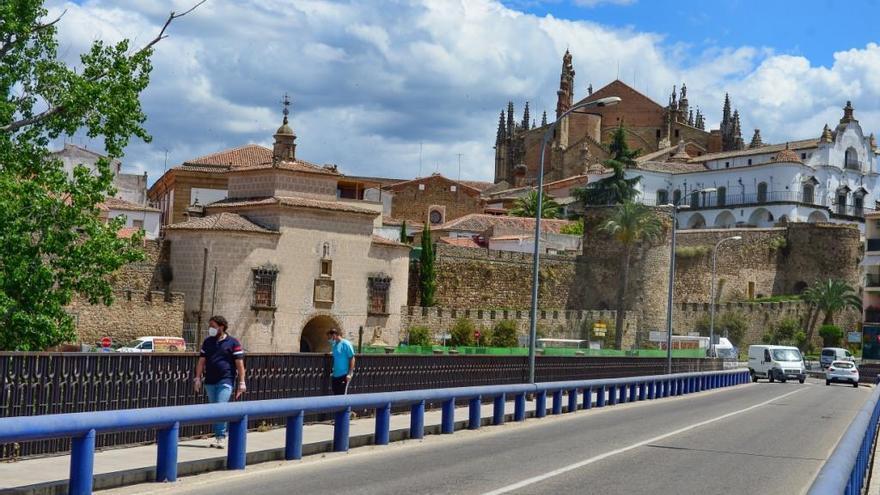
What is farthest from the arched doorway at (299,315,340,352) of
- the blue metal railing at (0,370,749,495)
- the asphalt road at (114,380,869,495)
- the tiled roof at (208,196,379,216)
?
the asphalt road at (114,380,869,495)

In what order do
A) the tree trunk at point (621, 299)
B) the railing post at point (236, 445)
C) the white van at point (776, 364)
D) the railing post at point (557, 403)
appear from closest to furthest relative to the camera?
1. the railing post at point (236, 445)
2. the railing post at point (557, 403)
3. the white van at point (776, 364)
4. the tree trunk at point (621, 299)

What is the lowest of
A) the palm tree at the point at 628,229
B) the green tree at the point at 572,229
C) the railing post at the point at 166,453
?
the railing post at the point at 166,453

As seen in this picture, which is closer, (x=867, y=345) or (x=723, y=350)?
(x=867, y=345)

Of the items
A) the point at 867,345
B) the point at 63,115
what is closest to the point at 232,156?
the point at 867,345

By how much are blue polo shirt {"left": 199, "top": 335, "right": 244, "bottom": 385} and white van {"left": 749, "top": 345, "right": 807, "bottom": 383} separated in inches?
1947

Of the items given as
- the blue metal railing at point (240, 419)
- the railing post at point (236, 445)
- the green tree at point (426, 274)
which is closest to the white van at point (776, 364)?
the green tree at point (426, 274)

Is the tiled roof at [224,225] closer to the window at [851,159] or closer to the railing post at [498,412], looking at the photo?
the railing post at [498,412]

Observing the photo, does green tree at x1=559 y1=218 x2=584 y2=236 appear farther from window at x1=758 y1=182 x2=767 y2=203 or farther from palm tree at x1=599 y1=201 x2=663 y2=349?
window at x1=758 y1=182 x2=767 y2=203

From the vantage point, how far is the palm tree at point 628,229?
280 ft

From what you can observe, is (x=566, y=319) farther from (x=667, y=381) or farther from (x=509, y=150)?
(x=509, y=150)

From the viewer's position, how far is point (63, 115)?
A: 27.7 m

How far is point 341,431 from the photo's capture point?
1659 centimetres

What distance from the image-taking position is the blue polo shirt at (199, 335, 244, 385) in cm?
1531

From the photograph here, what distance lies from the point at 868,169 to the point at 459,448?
10433 centimetres
